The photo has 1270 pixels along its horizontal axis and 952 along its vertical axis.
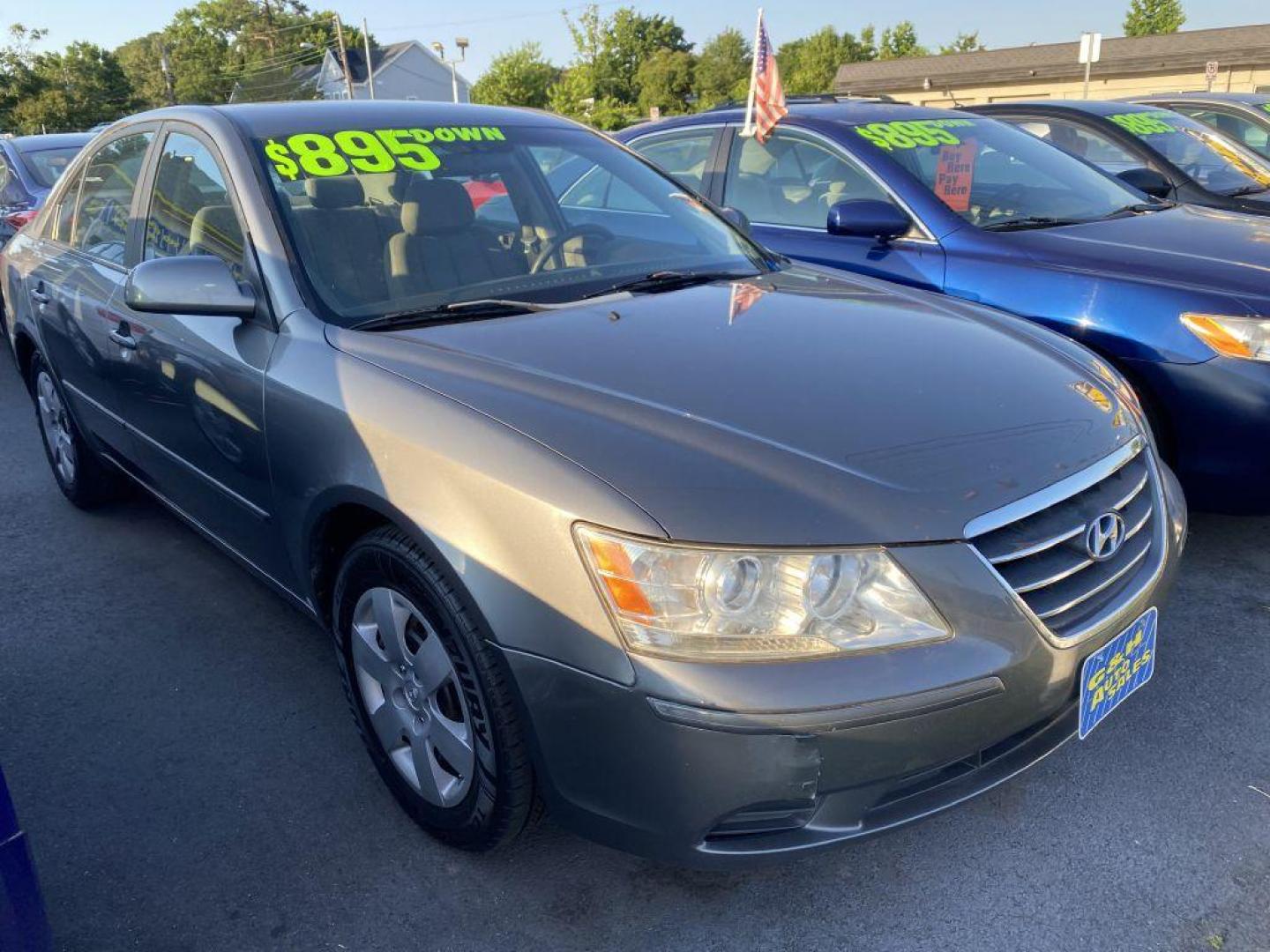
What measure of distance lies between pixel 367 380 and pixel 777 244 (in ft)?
9.14

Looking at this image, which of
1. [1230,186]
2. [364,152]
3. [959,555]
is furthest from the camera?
[1230,186]

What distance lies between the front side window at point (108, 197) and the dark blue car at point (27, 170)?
3539 millimetres

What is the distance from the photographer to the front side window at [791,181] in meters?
4.45

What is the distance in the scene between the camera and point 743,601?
5.70 ft

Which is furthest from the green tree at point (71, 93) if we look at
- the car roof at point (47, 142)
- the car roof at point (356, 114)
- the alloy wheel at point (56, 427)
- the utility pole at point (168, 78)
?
the car roof at point (356, 114)

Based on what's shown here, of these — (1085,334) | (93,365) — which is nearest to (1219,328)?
(1085,334)

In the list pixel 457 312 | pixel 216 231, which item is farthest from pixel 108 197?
pixel 457 312

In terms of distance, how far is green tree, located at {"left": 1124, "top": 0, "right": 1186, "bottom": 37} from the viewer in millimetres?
52656

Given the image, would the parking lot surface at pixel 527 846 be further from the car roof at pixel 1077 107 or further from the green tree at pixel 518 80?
the green tree at pixel 518 80

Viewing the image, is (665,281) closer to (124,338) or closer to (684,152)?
(124,338)

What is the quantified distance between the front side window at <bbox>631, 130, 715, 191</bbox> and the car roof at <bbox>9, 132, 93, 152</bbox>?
17.5 ft

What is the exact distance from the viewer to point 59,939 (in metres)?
2.11

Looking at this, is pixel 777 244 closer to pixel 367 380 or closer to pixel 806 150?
pixel 806 150

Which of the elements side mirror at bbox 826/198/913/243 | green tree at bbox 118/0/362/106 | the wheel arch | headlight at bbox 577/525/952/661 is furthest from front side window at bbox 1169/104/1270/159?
green tree at bbox 118/0/362/106
